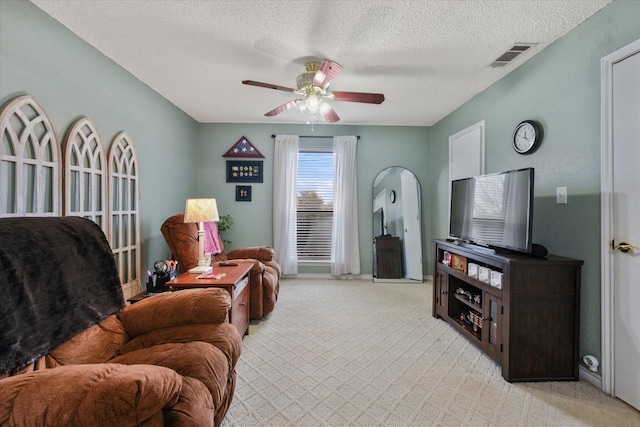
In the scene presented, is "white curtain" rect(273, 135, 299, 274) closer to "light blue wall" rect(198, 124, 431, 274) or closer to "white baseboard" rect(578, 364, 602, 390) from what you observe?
"light blue wall" rect(198, 124, 431, 274)

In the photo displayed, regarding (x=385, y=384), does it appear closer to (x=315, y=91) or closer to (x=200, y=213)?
(x=200, y=213)

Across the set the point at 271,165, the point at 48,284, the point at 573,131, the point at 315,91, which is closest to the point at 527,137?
the point at 573,131

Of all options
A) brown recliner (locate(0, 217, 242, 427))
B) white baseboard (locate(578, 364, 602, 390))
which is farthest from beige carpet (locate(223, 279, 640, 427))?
brown recliner (locate(0, 217, 242, 427))

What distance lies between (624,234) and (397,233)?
8.98ft

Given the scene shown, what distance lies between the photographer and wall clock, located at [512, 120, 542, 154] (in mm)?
2307

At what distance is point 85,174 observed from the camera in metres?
2.15

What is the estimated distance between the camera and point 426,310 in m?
3.16

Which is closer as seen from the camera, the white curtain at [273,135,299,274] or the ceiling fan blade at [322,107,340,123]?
the ceiling fan blade at [322,107,340,123]

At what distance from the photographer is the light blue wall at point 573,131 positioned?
1.81 metres

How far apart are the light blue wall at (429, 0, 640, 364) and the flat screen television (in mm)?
386

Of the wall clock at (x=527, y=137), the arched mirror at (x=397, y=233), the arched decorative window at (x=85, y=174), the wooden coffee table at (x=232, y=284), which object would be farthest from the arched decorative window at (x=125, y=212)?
the wall clock at (x=527, y=137)

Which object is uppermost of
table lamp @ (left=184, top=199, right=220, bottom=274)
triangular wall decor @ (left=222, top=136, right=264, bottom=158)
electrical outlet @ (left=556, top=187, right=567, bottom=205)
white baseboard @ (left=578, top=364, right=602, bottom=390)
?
triangular wall decor @ (left=222, top=136, right=264, bottom=158)

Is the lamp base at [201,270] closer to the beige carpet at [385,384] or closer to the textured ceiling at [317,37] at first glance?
the beige carpet at [385,384]

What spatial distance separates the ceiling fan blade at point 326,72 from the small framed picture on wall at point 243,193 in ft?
8.14
